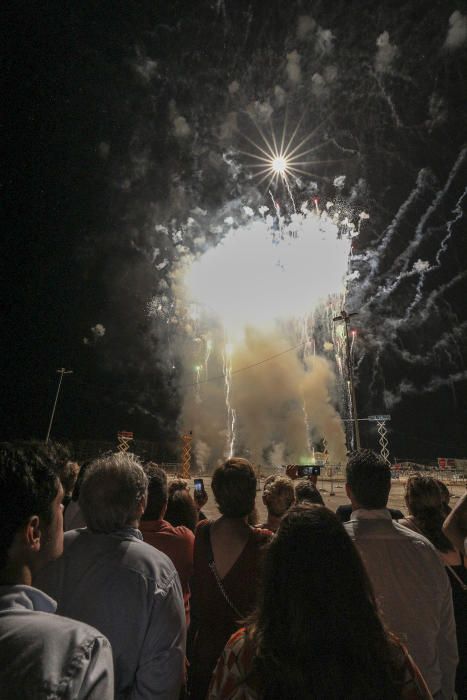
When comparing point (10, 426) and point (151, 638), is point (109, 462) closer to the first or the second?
point (151, 638)

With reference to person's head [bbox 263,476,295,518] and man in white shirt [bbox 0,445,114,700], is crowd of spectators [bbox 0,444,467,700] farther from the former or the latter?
person's head [bbox 263,476,295,518]

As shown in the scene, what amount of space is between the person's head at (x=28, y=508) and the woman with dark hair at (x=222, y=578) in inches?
60.6

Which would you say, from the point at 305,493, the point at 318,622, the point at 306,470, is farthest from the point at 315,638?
the point at 306,470

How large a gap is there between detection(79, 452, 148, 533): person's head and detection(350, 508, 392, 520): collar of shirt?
1647 millimetres

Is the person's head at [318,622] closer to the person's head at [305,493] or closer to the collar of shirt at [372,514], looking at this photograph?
the collar of shirt at [372,514]

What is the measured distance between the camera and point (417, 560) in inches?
100

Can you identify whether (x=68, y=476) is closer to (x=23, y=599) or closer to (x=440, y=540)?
(x=23, y=599)

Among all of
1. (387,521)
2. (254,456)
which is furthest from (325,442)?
(387,521)

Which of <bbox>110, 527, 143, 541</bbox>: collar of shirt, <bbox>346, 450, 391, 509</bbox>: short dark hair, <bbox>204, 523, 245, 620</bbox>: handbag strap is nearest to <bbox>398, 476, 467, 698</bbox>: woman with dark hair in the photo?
<bbox>346, 450, 391, 509</bbox>: short dark hair

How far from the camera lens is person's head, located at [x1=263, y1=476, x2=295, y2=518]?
4297mm

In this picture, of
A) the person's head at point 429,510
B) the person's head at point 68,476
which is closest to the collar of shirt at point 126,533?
the person's head at point 429,510

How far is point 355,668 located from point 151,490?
2210mm

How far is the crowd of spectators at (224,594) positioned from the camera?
1194mm

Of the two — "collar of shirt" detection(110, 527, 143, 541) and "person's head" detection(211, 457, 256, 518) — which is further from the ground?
"person's head" detection(211, 457, 256, 518)
